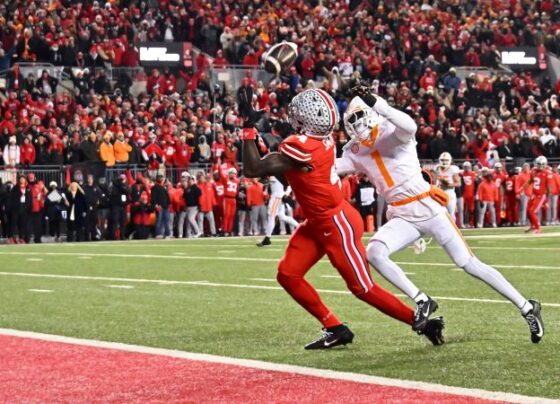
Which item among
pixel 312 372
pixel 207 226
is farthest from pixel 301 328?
pixel 207 226

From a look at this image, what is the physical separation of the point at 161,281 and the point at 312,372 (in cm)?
723

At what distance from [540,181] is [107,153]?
9.46 m

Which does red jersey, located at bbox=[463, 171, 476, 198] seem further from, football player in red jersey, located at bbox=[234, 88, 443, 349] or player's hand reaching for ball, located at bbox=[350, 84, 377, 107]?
player's hand reaching for ball, located at bbox=[350, 84, 377, 107]

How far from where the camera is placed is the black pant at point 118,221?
26266mm

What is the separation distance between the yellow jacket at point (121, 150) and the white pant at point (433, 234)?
18700 millimetres

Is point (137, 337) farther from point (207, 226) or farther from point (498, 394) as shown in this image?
point (207, 226)

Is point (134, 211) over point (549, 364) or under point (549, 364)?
under

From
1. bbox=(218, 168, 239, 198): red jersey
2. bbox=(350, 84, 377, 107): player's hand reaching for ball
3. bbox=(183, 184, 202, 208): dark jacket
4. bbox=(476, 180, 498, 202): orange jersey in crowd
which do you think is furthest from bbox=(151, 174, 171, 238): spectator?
bbox=(350, 84, 377, 107): player's hand reaching for ball

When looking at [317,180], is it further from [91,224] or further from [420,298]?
[91,224]

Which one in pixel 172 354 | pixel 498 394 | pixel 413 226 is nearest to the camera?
pixel 498 394

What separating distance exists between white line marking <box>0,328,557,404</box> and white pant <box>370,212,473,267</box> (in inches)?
55.9

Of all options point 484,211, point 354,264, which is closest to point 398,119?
point 354,264

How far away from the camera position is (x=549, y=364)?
22.6 feet

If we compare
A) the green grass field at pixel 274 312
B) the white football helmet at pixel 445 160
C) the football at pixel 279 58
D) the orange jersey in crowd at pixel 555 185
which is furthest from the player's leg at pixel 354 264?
the orange jersey in crowd at pixel 555 185
